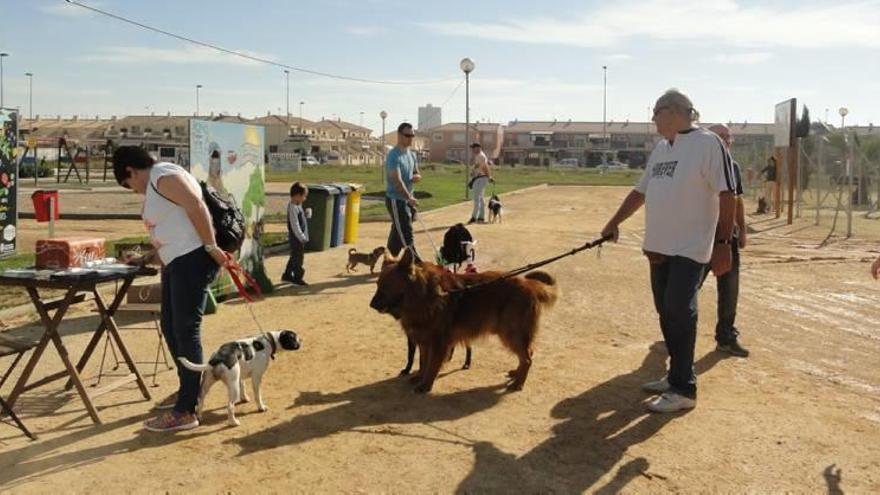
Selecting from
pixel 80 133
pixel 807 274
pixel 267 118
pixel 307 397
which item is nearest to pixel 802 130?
pixel 807 274

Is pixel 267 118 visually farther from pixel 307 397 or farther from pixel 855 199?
pixel 307 397

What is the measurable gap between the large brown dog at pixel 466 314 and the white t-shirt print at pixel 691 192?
1091 mm

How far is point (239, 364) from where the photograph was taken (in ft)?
17.4

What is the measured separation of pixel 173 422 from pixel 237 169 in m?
4.90

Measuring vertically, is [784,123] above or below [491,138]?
below

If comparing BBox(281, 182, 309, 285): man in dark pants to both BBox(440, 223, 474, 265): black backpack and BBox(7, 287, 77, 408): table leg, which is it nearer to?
BBox(440, 223, 474, 265): black backpack

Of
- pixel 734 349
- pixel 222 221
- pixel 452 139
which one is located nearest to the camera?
pixel 222 221

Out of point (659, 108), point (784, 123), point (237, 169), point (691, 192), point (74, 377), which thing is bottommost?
point (74, 377)

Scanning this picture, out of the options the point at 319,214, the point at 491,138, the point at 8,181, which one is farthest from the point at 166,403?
the point at 491,138

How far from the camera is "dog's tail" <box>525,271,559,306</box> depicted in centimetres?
612

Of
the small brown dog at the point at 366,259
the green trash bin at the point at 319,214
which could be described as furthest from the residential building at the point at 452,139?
the small brown dog at the point at 366,259

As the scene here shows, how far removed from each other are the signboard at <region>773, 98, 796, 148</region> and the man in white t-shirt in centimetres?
1811

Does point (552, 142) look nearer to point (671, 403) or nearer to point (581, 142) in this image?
point (581, 142)

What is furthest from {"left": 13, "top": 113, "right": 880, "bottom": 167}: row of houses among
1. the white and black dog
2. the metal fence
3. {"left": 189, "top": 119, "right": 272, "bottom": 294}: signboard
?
the white and black dog
